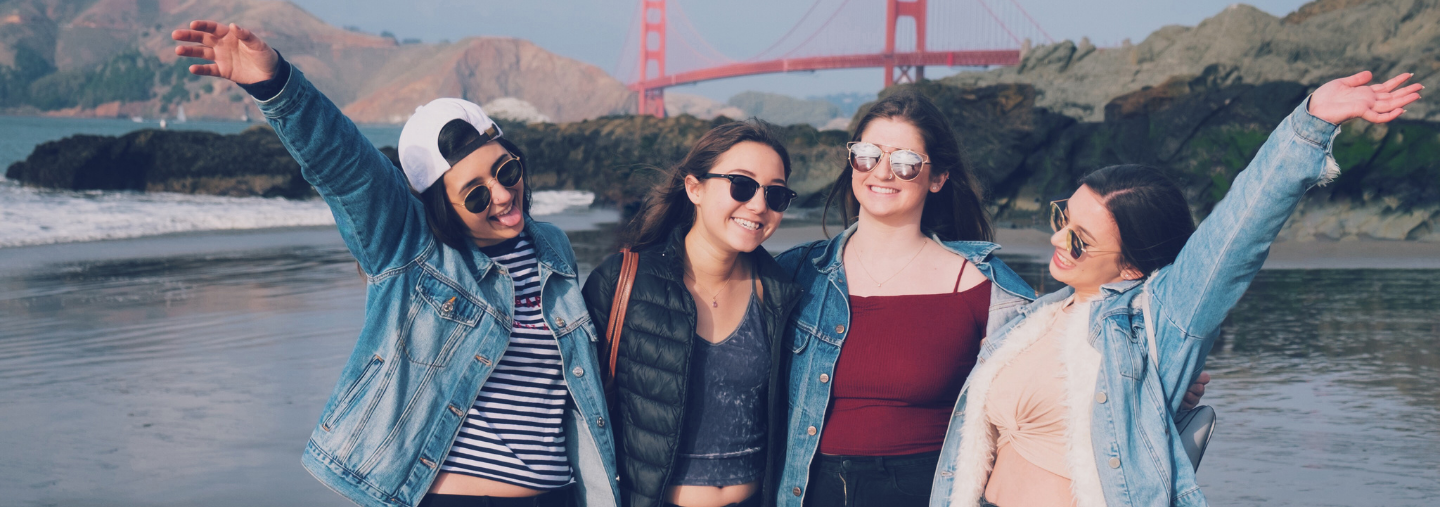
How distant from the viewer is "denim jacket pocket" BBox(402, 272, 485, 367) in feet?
6.37

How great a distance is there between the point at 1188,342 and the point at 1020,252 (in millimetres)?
9311

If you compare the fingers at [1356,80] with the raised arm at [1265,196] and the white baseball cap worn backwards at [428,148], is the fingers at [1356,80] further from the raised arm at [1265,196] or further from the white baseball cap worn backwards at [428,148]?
the white baseball cap worn backwards at [428,148]

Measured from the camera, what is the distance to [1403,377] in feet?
16.3

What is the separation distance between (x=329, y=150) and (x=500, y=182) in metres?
0.34

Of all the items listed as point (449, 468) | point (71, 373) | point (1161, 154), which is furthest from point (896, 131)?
point (1161, 154)

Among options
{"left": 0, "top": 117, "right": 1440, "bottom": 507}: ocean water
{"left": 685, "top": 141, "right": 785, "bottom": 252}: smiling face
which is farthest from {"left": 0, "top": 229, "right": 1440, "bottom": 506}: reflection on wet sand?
{"left": 685, "top": 141, "right": 785, "bottom": 252}: smiling face

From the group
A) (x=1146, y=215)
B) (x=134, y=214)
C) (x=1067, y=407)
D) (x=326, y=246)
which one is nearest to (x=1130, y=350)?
(x=1067, y=407)

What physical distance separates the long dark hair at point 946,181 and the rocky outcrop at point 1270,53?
13.5 metres

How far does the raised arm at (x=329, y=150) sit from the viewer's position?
171cm

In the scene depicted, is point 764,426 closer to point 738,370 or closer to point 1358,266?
point 738,370

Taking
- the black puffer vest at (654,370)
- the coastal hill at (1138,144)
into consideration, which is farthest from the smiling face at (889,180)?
the coastal hill at (1138,144)

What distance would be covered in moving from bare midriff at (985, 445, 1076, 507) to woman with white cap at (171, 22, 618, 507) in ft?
2.44

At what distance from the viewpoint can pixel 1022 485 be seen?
74.9 inches

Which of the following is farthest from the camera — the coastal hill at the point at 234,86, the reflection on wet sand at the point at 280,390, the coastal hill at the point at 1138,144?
the coastal hill at the point at 234,86
